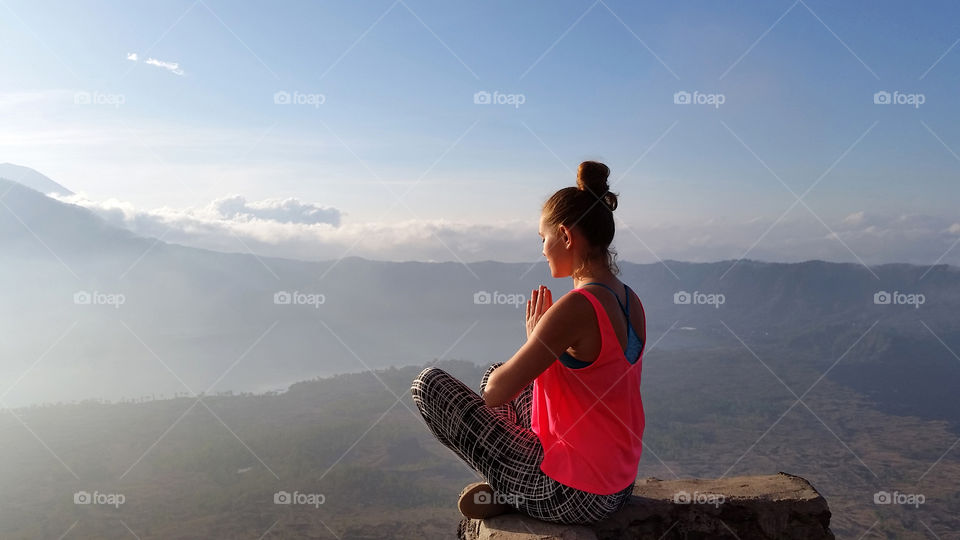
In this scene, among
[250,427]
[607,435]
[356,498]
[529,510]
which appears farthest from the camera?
[250,427]

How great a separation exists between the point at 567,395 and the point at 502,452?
364mm

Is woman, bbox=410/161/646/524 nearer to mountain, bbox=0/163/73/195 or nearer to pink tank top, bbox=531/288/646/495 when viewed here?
pink tank top, bbox=531/288/646/495

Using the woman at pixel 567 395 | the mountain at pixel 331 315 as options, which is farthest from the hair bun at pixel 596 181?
the mountain at pixel 331 315

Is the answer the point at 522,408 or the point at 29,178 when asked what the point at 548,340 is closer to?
the point at 522,408

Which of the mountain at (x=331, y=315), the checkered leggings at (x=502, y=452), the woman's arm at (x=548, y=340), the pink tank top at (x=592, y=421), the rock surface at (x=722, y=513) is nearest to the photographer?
the woman's arm at (x=548, y=340)

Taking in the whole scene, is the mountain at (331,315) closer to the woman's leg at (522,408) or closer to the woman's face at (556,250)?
the woman's leg at (522,408)

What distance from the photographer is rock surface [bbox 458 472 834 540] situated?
101 inches

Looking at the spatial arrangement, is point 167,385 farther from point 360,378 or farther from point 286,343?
point 360,378

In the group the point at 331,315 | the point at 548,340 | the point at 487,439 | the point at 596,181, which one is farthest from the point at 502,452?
the point at 331,315

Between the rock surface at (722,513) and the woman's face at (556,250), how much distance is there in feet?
3.46

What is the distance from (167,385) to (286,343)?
452 inches

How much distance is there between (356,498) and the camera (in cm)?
2108

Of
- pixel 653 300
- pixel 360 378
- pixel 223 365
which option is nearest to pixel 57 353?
pixel 223 365

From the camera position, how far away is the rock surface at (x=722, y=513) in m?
2.56
